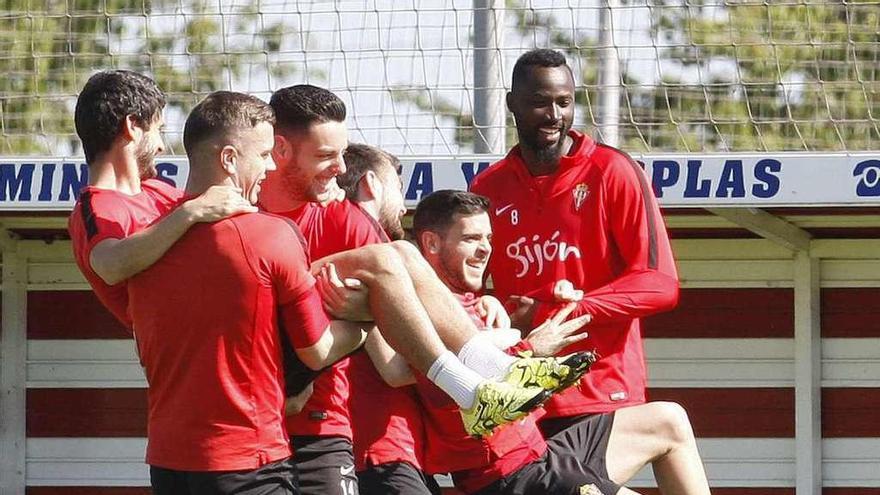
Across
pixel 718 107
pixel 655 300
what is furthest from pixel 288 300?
pixel 718 107

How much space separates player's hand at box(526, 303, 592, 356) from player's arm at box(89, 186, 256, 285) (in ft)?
4.01

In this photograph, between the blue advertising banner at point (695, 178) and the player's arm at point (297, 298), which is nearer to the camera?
the player's arm at point (297, 298)

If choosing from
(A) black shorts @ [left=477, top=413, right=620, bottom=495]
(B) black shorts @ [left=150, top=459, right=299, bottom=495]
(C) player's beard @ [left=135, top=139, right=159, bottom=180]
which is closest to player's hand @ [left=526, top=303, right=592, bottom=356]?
(A) black shorts @ [left=477, top=413, right=620, bottom=495]

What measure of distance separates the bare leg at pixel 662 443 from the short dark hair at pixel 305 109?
4.57ft

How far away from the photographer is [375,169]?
16.3ft

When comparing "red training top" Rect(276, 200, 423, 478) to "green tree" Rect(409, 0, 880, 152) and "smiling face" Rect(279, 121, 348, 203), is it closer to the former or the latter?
"smiling face" Rect(279, 121, 348, 203)

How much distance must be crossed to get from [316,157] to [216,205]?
0.61 meters

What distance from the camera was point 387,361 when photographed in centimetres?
468

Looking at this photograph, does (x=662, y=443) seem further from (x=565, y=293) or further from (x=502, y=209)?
(x=502, y=209)

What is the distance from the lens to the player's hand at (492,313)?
479 cm

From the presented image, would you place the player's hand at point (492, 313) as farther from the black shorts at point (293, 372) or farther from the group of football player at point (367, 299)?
the black shorts at point (293, 372)

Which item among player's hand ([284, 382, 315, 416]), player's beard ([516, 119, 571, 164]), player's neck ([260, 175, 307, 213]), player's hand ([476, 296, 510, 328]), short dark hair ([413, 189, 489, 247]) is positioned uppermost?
player's beard ([516, 119, 571, 164])

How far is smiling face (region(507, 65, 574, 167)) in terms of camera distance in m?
5.28

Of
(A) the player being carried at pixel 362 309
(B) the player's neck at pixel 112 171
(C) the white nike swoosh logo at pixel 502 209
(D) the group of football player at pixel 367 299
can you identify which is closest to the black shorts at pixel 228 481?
(D) the group of football player at pixel 367 299
